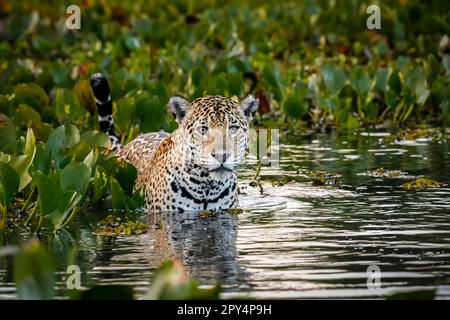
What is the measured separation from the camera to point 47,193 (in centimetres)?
1106

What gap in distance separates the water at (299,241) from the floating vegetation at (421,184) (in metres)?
0.11

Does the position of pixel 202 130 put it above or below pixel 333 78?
below

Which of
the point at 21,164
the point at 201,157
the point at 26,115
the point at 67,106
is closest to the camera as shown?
the point at 21,164

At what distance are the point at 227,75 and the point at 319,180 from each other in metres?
5.37

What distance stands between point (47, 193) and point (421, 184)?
4561 millimetres

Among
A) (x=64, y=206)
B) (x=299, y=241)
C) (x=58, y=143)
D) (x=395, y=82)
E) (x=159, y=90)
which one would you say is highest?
(x=395, y=82)

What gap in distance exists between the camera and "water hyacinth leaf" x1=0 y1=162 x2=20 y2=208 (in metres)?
11.3

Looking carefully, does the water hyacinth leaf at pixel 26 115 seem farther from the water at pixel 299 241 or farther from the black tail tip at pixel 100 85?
the water at pixel 299 241

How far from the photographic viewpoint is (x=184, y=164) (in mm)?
12539

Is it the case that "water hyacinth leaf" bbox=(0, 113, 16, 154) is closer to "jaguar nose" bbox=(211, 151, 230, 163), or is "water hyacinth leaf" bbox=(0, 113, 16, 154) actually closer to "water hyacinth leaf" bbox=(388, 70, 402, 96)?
"jaguar nose" bbox=(211, 151, 230, 163)

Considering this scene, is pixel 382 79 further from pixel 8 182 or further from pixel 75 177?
pixel 8 182

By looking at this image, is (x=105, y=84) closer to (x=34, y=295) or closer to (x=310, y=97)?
(x=310, y=97)

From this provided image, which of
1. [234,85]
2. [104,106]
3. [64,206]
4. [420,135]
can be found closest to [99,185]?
[64,206]

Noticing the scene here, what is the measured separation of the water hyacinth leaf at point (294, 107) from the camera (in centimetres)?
1836
